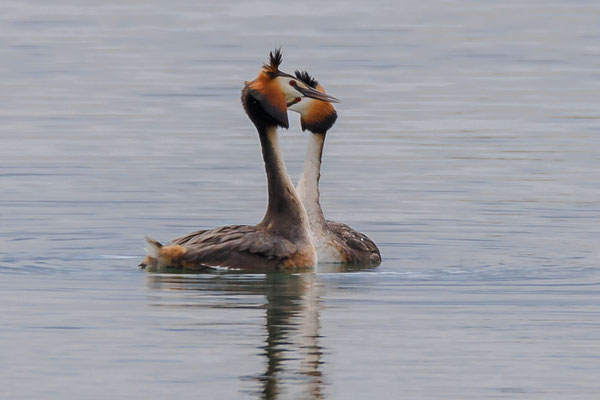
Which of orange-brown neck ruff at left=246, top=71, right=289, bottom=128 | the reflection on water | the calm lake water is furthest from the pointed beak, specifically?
the reflection on water

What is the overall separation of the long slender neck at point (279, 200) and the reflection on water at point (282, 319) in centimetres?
60

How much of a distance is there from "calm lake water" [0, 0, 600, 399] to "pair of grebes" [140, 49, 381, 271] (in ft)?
0.77

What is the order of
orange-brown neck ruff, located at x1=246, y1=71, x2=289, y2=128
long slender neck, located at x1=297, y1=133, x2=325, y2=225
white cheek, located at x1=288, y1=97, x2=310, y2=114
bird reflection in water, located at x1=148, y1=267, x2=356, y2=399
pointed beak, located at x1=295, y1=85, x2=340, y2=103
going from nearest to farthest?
1. bird reflection in water, located at x1=148, y1=267, x2=356, y2=399
2. orange-brown neck ruff, located at x1=246, y1=71, x2=289, y2=128
3. pointed beak, located at x1=295, y1=85, x2=340, y2=103
4. long slender neck, located at x1=297, y1=133, x2=325, y2=225
5. white cheek, located at x1=288, y1=97, x2=310, y2=114

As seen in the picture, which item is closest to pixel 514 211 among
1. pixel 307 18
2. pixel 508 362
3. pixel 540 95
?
pixel 508 362

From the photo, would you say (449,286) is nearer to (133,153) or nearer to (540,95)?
(133,153)

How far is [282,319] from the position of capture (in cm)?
1483

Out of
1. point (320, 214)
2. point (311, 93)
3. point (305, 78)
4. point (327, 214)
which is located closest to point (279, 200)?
point (320, 214)

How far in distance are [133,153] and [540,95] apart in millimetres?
9215

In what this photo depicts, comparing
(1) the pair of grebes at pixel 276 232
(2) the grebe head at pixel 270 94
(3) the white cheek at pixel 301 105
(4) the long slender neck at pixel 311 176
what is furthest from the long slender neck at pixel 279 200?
(3) the white cheek at pixel 301 105

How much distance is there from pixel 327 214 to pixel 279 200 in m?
4.00

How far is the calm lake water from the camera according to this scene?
13.0m

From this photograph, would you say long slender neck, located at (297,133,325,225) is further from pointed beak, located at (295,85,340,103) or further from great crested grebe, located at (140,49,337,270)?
pointed beak, located at (295,85,340,103)

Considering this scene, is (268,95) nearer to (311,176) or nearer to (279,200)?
(279,200)

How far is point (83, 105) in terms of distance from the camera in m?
31.3
